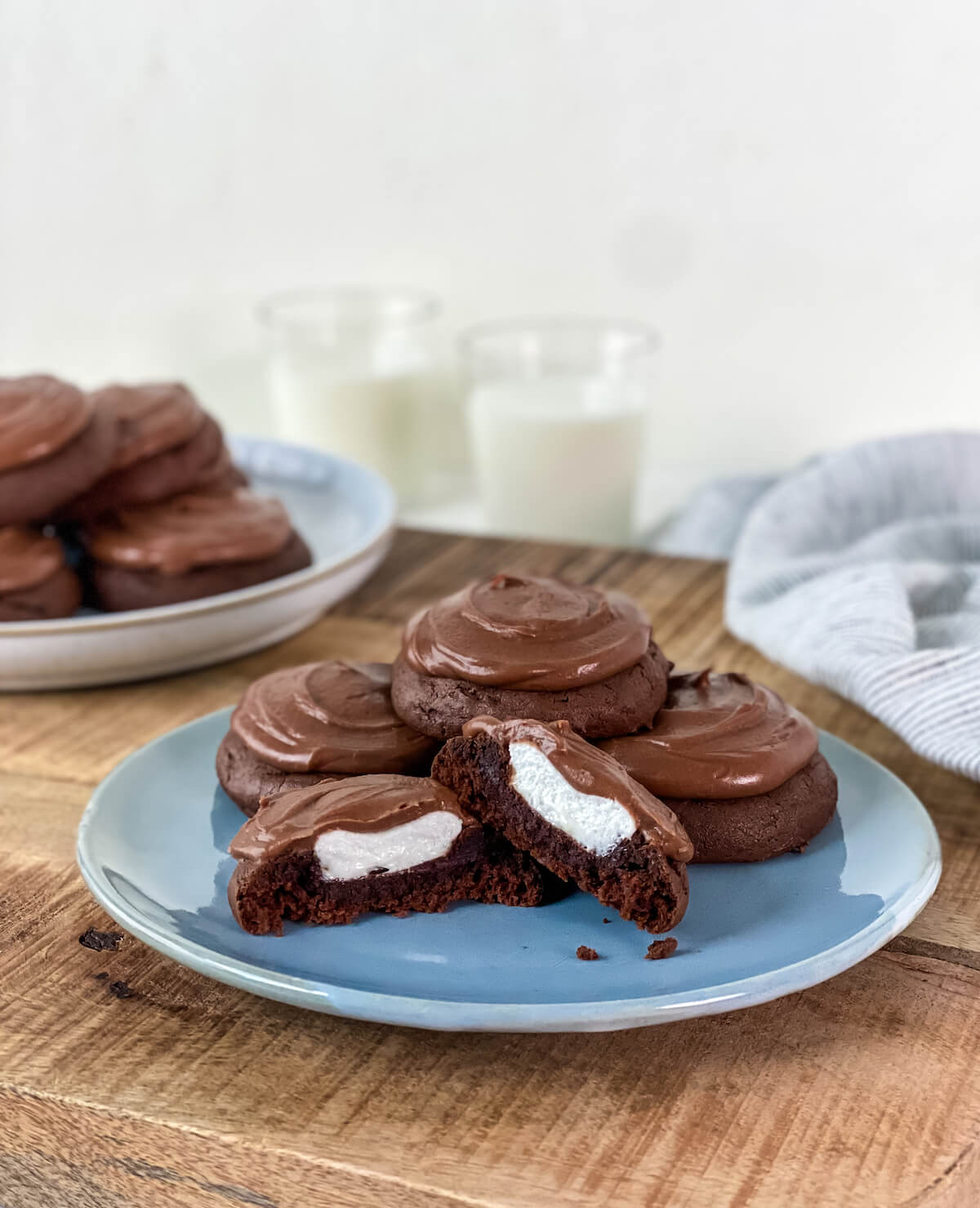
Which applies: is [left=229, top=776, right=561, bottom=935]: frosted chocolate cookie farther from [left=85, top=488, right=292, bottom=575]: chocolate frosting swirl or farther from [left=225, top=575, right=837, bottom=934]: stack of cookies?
[left=85, top=488, right=292, bottom=575]: chocolate frosting swirl

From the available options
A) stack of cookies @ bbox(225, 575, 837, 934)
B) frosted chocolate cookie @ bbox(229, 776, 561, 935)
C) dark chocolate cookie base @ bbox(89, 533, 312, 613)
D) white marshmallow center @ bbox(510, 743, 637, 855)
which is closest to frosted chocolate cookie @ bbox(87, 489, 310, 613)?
dark chocolate cookie base @ bbox(89, 533, 312, 613)

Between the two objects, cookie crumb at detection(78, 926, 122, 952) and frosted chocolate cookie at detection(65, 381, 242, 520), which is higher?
frosted chocolate cookie at detection(65, 381, 242, 520)

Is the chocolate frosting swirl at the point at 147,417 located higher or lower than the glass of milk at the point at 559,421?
higher

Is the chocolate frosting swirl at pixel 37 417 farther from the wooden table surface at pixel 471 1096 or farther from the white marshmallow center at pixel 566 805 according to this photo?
the white marshmallow center at pixel 566 805

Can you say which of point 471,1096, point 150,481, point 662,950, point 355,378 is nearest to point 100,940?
point 471,1096

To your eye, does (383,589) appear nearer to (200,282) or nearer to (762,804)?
(762,804)

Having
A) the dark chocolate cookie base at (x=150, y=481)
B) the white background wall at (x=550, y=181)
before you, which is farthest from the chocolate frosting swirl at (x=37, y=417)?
the white background wall at (x=550, y=181)

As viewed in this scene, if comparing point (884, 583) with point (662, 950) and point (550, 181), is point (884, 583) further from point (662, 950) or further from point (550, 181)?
point (550, 181)
